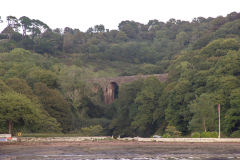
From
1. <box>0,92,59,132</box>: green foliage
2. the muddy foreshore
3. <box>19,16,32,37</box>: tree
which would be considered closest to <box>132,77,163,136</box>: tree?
<box>0,92,59,132</box>: green foliage

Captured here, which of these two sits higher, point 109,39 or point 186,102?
point 109,39

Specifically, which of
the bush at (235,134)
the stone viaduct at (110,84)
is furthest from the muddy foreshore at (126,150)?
the stone viaduct at (110,84)

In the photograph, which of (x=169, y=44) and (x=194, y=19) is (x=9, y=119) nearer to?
(x=169, y=44)

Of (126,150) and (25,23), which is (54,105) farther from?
(25,23)

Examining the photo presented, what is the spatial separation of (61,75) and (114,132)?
A: 1595cm

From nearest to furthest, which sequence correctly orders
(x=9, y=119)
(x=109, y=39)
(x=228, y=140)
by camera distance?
(x=228, y=140) < (x=9, y=119) < (x=109, y=39)

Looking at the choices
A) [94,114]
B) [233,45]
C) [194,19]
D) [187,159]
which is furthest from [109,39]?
[187,159]

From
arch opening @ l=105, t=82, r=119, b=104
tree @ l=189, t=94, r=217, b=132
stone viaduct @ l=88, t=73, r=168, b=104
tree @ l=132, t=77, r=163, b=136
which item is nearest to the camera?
tree @ l=189, t=94, r=217, b=132

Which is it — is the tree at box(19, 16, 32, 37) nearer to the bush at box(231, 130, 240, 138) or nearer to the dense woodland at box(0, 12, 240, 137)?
the dense woodland at box(0, 12, 240, 137)

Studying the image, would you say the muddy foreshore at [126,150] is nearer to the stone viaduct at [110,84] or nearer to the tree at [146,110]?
the tree at [146,110]

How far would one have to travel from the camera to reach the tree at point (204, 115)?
59312mm

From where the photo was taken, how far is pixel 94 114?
312 feet

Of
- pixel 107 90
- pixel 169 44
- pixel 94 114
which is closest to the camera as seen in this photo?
pixel 94 114

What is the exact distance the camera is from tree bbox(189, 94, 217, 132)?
195 ft
